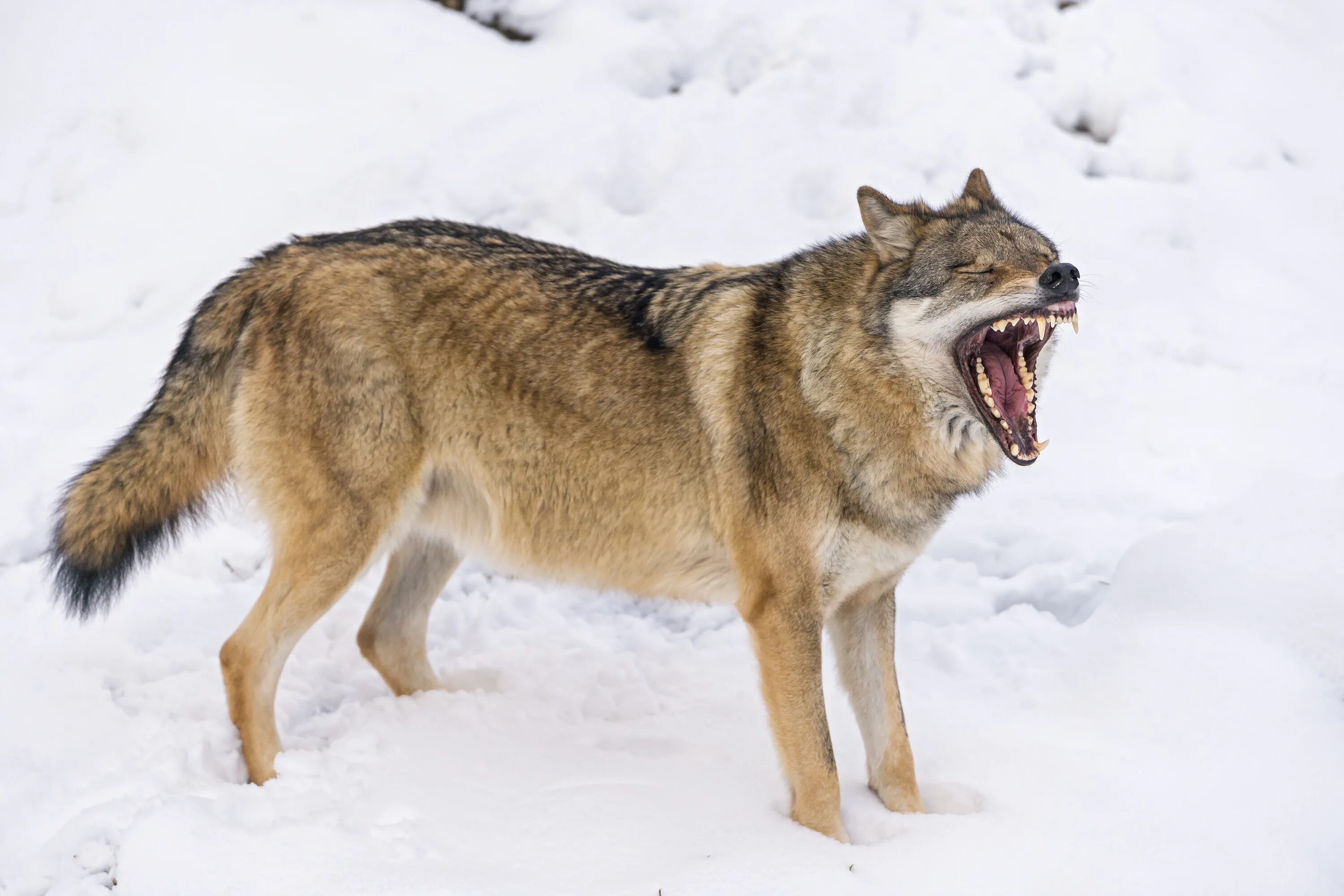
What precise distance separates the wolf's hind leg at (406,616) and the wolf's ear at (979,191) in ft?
7.91

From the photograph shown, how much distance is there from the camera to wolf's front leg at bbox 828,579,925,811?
3.92 metres

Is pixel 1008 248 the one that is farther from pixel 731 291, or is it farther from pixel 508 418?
pixel 508 418

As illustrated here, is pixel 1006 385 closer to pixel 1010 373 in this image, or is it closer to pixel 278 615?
pixel 1010 373

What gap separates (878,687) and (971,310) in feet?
4.50

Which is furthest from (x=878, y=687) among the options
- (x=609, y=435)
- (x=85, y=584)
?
(x=85, y=584)

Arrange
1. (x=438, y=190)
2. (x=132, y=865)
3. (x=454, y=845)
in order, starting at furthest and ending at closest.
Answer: (x=438, y=190)
(x=454, y=845)
(x=132, y=865)

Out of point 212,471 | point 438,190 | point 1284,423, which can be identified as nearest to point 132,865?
point 212,471

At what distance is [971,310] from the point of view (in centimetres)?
350

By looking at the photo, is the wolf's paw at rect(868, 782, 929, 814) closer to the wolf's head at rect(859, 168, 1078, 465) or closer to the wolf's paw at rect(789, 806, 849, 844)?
the wolf's paw at rect(789, 806, 849, 844)

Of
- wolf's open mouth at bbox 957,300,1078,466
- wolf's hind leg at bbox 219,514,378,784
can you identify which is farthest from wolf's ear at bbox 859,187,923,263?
wolf's hind leg at bbox 219,514,378,784

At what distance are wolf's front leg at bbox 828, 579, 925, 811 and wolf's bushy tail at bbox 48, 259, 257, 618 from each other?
229 centimetres

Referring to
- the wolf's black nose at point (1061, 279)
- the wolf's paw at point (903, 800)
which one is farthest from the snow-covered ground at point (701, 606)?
the wolf's black nose at point (1061, 279)

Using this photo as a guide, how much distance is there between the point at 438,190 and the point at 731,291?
11.3ft

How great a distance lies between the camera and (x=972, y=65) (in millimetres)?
7582
